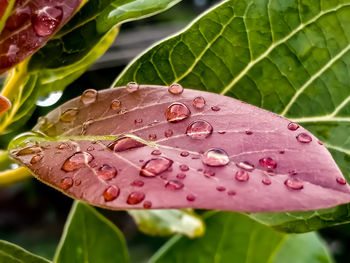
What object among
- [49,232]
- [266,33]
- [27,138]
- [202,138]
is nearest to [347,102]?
[266,33]

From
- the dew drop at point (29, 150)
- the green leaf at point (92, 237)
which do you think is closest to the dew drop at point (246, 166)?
the dew drop at point (29, 150)

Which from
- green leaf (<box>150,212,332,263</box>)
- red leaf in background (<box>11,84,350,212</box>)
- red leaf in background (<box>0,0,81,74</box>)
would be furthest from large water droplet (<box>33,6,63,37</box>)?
green leaf (<box>150,212,332,263</box>)

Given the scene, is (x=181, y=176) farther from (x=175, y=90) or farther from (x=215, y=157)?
(x=175, y=90)

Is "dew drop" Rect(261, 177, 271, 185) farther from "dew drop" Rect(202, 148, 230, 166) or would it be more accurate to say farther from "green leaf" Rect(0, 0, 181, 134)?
"green leaf" Rect(0, 0, 181, 134)

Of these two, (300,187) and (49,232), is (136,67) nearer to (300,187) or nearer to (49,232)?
(300,187)

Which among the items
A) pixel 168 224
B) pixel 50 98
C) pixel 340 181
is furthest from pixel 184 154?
pixel 168 224

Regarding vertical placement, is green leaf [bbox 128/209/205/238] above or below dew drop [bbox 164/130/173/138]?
below

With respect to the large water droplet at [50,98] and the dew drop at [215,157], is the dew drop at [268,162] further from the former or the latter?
the large water droplet at [50,98]
